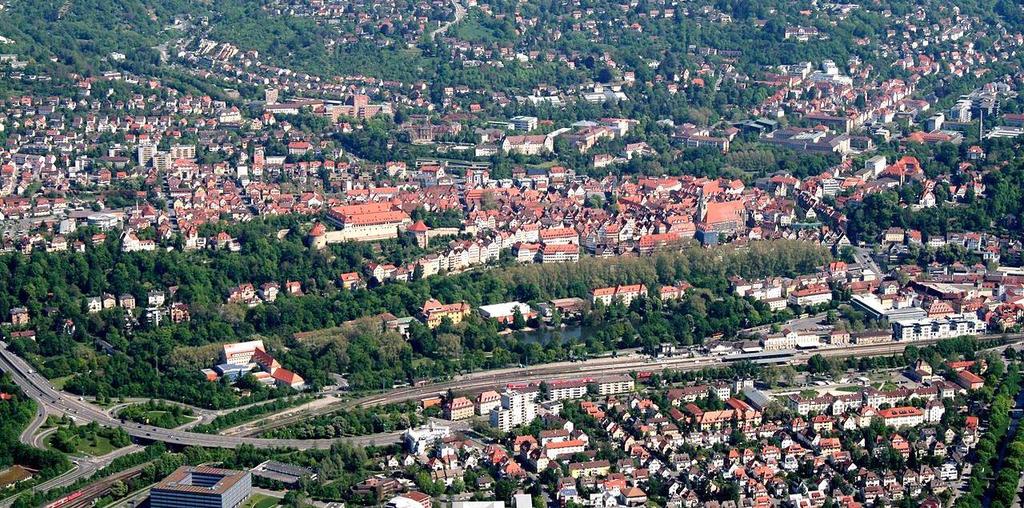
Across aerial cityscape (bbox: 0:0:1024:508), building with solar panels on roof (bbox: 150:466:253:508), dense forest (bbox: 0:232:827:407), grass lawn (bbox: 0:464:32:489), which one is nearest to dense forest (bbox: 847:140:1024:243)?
aerial cityscape (bbox: 0:0:1024:508)

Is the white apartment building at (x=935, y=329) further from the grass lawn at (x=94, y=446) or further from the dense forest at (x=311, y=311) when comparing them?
the grass lawn at (x=94, y=446)

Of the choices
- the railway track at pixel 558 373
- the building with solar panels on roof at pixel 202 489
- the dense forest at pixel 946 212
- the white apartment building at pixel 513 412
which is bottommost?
the dense forest at pixel 946 212

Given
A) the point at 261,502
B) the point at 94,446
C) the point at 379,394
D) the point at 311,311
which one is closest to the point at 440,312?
the point at 311,311

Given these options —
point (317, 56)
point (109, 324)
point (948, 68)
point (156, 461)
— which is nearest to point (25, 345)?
point (109, 324)

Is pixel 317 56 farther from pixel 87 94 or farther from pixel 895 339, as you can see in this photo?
pixel 895 339

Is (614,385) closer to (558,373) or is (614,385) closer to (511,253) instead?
(558,373)

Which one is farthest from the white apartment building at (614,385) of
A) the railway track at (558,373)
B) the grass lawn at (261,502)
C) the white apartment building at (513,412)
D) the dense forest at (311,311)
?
the grass lawn at (261,502)
